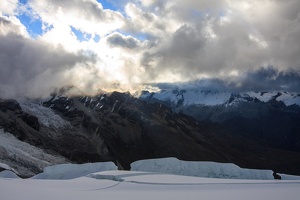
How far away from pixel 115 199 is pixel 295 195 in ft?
34.6

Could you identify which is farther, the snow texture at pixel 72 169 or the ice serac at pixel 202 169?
the snow texture at pixel 72 169

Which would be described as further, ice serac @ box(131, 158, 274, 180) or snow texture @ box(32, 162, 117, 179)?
snow texture @ box(32, 162, 117, 179)

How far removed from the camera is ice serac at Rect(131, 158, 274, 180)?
5375 cm

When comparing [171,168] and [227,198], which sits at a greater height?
[171,168]

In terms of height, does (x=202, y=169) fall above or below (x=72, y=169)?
below

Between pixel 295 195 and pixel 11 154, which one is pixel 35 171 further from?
pixel 295 195

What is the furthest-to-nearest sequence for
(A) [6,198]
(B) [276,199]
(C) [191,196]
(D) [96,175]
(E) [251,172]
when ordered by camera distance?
(E) [251,172] < (D) [96,175] < (C) [191,196] < (B) [276,199] < (A) [6,198]

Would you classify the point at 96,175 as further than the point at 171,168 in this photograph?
No

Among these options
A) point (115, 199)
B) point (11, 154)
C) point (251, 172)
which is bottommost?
point (115, 199)

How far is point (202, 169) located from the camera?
190ft

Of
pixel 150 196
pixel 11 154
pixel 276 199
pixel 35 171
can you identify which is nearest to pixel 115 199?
pixel 150 196

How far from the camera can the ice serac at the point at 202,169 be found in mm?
53750

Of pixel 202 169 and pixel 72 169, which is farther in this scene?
pixel 72 169

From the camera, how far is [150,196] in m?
21.5
